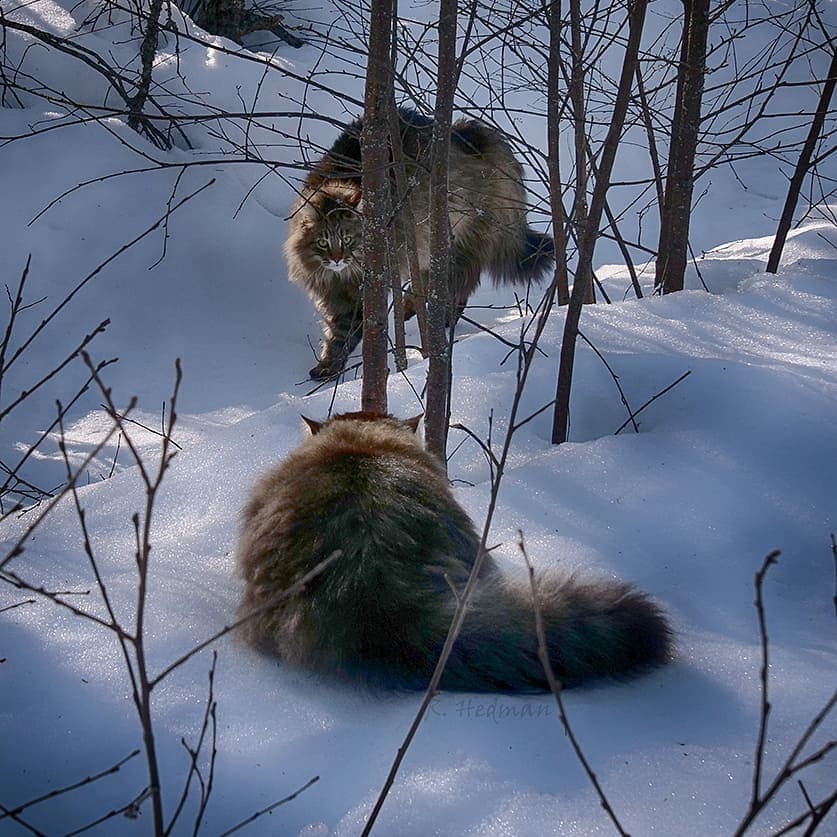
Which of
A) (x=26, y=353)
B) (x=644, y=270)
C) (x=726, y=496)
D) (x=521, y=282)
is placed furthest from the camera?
(x=521, y=282)

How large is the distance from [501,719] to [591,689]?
0.22m

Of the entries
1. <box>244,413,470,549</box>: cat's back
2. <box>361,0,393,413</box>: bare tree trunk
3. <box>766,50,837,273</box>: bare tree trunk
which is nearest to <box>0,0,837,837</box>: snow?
<box>766,50,837,273</box>: bare tree trunk

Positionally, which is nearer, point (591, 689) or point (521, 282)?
point (591, 689)

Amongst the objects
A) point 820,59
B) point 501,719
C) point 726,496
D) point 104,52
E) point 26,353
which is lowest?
point 26,353

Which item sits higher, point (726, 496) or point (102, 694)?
point (726, 496)

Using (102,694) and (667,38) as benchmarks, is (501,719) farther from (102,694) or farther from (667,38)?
(667,38)

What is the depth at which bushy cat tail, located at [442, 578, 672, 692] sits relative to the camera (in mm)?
1919

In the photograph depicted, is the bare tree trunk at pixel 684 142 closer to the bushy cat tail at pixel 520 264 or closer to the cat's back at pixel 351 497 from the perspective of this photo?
the cat's back at pixel 351 497

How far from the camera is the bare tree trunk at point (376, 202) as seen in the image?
2740 millimetres

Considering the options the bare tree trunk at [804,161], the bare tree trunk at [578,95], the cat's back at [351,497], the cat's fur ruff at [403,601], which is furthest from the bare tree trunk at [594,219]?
the bare tree trunk at [804,161]

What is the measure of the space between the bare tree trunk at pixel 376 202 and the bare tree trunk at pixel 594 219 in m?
0.59

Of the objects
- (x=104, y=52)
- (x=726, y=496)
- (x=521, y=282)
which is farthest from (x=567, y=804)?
(x=104, y=52)

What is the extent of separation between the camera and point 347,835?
5.09 ft

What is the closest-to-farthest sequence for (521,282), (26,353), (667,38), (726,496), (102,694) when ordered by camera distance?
(102,694)
(726,496)
(26,353)
(521,282)
(667,38)
